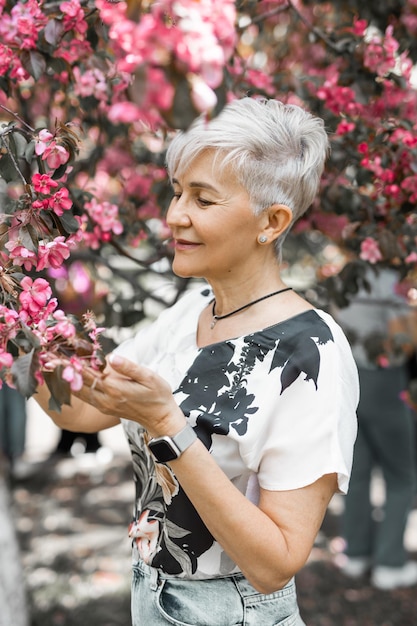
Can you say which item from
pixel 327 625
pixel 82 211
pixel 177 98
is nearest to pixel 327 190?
pixel 82 211

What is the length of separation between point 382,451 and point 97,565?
5.88 feet

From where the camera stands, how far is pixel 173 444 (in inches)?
53.7

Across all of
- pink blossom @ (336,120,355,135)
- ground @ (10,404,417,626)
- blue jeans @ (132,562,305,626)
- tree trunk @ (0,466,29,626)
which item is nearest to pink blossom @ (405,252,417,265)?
pink blossom @ (336,120,355,135)

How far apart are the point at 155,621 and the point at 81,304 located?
264 cm

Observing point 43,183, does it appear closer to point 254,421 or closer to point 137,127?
point 254,421

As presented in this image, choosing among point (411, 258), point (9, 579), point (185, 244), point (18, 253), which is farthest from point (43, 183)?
point (9, 579)

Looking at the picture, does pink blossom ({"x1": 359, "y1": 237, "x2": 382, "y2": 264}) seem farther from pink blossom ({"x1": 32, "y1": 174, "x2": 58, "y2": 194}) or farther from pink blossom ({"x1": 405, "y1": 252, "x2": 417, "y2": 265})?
pink blossom ({"x1": 32, "y1": 174, "x2": 58, "y2": 194})

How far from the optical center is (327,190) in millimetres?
2455

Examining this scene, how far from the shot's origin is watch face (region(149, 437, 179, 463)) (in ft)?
4.47

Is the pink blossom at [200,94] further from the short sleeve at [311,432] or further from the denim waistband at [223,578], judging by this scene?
the denim waistband at [223,578]

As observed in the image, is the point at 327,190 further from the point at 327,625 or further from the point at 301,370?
the point at 327,625

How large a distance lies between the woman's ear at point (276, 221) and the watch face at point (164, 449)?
0.54 m

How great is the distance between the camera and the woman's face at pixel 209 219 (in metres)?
1.55

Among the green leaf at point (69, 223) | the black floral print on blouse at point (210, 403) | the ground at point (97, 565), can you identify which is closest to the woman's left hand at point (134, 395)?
the black floral print on blouse at point (210, 403)
